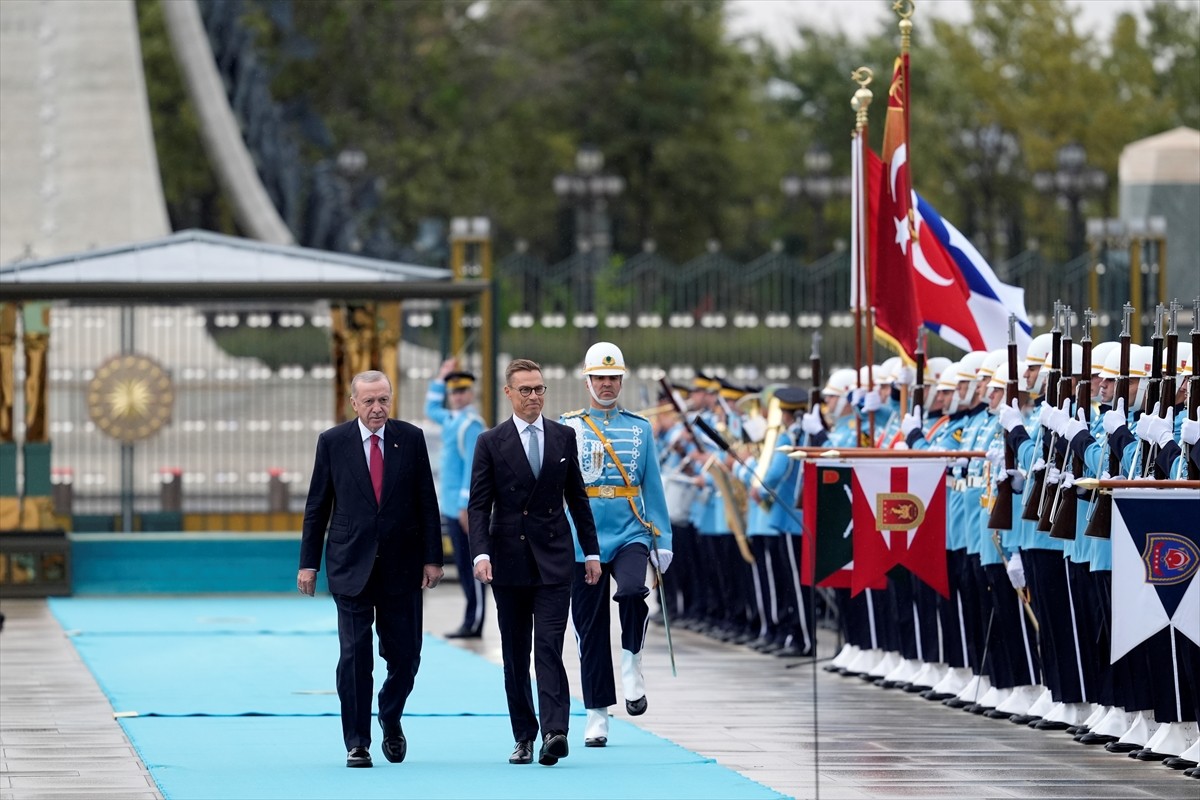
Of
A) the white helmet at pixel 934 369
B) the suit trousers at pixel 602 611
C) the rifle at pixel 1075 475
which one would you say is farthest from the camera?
the white helmet at pixel 934 369

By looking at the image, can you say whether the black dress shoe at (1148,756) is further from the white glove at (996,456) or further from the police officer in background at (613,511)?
the police officer in background at (613,511)

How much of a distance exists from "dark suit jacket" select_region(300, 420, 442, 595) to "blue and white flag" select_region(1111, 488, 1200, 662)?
3.03 meters

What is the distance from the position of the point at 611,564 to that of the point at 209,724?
2.25m

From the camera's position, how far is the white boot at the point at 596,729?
11898mm

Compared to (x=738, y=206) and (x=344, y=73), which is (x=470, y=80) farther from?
(x=738, y=206)

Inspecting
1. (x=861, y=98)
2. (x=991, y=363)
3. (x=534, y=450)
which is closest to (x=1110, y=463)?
(x=991, y=363)

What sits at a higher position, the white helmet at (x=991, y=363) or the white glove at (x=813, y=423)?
the white helmet at (x=991, y=363)

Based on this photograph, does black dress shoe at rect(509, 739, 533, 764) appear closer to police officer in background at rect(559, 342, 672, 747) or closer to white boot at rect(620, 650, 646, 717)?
police officer in background at rect(559, 342, 672, 747)

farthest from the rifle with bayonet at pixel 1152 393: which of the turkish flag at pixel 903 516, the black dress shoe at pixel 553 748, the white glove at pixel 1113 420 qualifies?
the black dress shoe at pixel 553 748

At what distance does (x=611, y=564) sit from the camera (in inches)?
477

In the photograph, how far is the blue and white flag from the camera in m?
11.0

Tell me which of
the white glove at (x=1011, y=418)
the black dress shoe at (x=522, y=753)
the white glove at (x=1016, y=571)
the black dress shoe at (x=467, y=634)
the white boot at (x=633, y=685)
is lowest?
the black dress shoe at (x=467, y=634)

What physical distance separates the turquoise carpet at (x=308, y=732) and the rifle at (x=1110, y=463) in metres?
2.05

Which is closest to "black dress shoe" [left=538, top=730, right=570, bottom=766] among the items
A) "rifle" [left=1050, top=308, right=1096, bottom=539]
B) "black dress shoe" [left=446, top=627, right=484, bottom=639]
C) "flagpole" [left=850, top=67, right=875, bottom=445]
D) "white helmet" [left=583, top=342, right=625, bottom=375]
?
"white helmet" [left=583, top=342, right=625, bottom=375]
